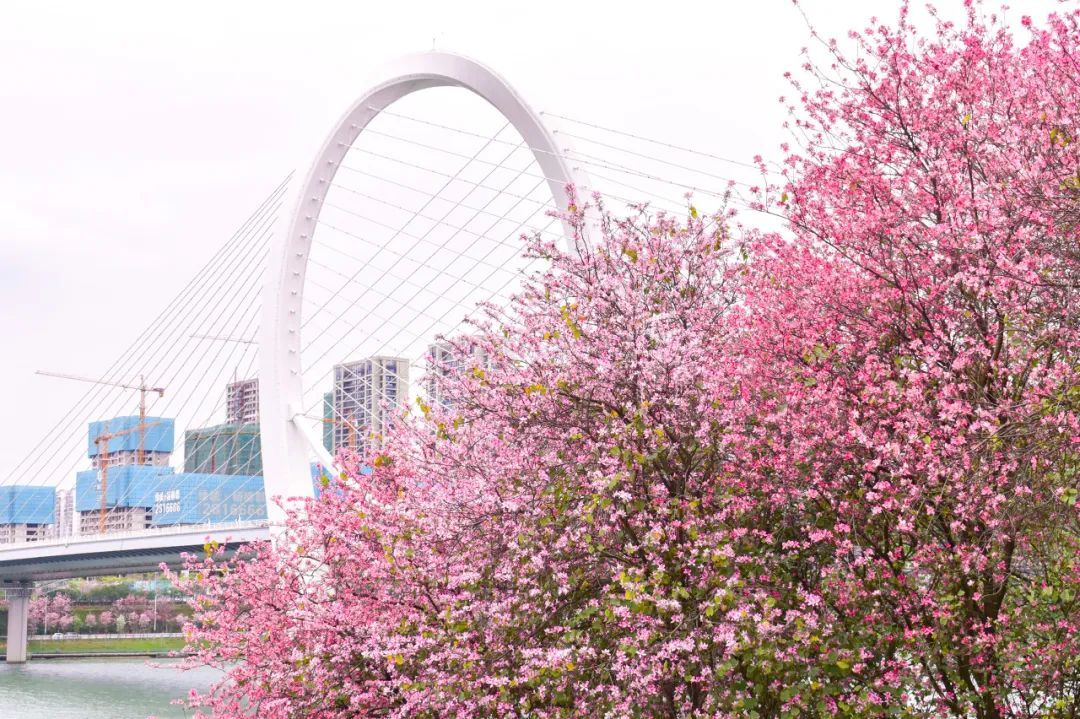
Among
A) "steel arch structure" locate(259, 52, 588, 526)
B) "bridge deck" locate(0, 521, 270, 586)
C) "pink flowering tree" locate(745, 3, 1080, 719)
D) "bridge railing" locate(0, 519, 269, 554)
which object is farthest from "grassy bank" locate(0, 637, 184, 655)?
"pink flowering tree" locate(745, 3, 1080, 719)

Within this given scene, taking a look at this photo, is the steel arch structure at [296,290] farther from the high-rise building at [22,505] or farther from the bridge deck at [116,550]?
the high-rise building at [22,505]

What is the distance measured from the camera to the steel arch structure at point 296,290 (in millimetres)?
18547

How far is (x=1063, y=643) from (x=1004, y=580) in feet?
1.39

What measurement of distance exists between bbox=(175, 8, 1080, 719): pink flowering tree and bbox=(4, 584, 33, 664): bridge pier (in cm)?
5523

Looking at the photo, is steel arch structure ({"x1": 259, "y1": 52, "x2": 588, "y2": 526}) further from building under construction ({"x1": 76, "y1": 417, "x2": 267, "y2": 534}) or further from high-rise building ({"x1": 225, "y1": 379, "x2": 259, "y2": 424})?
high-rise building ({"x1": 225, "y1": 379, "x2": 259, "y2": 424})

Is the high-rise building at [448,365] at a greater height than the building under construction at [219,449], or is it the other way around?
the building under construction at [219,449]

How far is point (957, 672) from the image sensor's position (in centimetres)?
630

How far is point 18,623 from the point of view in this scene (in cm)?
5847

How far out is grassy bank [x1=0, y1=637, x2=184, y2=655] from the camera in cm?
6147

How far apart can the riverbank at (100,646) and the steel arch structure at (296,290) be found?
4312 cm

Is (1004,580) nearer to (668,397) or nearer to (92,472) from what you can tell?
(668,397)

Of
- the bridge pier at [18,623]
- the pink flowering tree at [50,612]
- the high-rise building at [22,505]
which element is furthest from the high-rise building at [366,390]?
the pink flowering tree at [50,612]

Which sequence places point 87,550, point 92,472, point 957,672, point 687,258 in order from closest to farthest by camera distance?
1. point 957,672
2. point 687,258
3. point 87,550
4. point 92,472

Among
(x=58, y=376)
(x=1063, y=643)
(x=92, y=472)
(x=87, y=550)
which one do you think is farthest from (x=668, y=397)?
(x=58, y=376)
